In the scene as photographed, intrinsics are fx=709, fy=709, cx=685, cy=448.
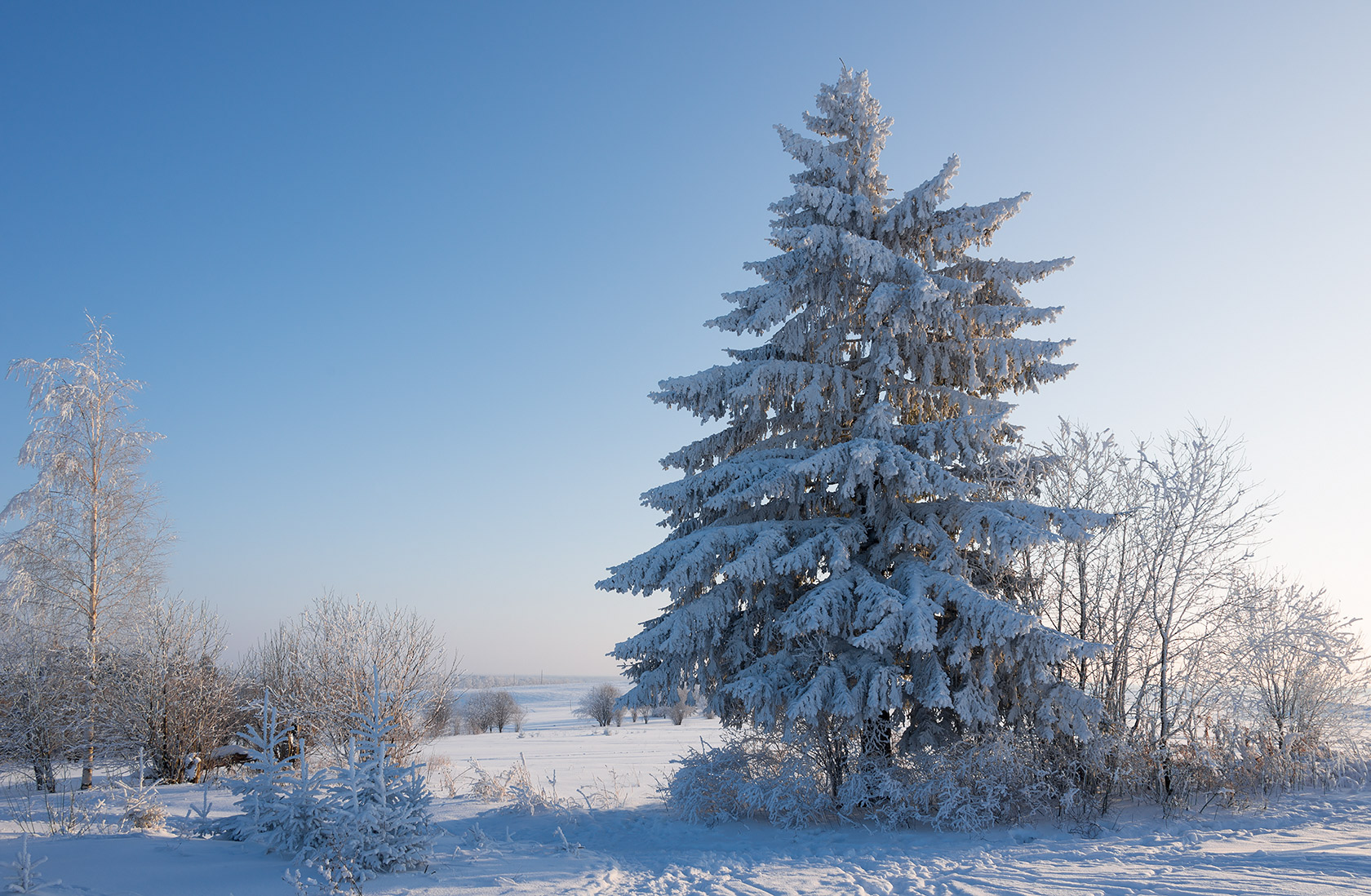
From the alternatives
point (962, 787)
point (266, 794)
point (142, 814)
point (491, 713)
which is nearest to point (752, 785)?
point (962, 787)

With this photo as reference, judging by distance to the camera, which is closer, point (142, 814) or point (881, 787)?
point (142, 814)

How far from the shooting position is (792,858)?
276 inches

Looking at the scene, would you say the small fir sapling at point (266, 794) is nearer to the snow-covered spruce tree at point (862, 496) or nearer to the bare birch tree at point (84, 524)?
the snow-covered spruce tree at point (862, 496)

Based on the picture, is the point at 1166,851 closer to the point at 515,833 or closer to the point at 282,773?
the point at 515,833

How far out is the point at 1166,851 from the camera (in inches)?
264

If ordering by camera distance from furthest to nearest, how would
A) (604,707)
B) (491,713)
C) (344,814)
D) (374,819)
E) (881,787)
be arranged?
(491,713), (604,707), (881,787), (374,819), (344,814)

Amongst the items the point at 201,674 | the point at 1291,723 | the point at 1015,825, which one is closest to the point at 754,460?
the point at 1015,825

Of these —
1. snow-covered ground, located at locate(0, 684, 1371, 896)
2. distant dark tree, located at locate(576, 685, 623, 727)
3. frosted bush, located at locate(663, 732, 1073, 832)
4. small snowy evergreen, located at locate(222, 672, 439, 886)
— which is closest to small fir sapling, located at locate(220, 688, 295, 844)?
small snowy evergreen, located at locate(222, 672, 439, 886)

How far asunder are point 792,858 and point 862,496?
15.1 ft

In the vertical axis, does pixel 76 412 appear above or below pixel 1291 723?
above

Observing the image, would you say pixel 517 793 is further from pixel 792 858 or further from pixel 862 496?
pixel 862 496

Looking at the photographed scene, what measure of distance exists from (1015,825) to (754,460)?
5.24 m

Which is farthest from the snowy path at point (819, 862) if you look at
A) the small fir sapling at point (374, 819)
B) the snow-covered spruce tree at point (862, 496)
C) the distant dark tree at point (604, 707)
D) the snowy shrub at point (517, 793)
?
the distant dark tree at point (604, 707)

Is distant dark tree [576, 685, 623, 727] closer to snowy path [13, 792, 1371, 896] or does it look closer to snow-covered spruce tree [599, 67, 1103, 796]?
snow-covered spruce tree [599, 67, 1103, 796]
